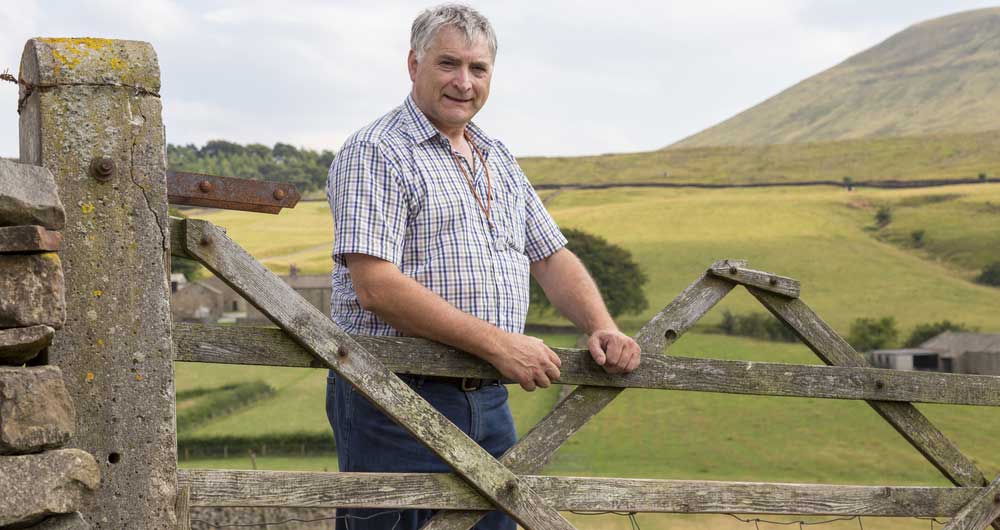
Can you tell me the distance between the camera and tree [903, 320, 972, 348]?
67938 mm

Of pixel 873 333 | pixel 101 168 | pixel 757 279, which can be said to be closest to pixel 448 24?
pixel 101 168

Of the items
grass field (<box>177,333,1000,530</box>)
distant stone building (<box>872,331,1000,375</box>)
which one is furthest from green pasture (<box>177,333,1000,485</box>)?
distant stone building (<box>872,331,1000,375</box>)

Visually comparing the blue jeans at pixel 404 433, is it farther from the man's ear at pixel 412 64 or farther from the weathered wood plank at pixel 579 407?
the man's ear at pixel 412 64

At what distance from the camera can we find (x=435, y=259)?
4125 millimetres

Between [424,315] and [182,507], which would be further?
[424,315]

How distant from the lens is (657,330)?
461 centimetres

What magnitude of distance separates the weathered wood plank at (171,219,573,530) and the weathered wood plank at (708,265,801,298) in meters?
1.48

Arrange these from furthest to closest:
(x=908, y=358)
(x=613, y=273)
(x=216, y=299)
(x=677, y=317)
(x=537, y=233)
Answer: (x=613, y=273), (x=216, y=299), (x=908, y=358), (x=537, y=233), (x=677, y=317)

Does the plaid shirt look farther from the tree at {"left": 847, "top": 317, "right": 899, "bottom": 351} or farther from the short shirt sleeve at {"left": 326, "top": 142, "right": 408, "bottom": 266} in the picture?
the tree at {"left": 847, "top": 317, "right": 899, "bottom": 351}

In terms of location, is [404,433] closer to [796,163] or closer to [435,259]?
[435,259]

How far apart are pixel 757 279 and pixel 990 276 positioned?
87.9 meters

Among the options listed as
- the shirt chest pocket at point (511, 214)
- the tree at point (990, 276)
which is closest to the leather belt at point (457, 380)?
the shirt chest pocket at point (511, 214)

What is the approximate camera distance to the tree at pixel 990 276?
84.1 metres

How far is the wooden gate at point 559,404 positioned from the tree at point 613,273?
68.1 meters
